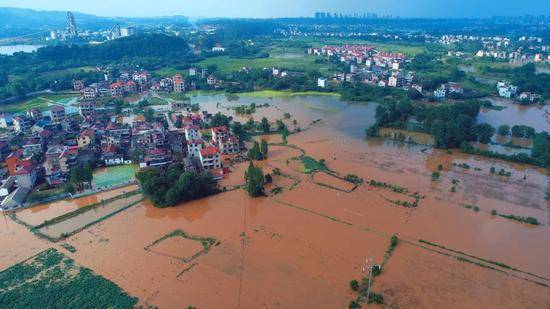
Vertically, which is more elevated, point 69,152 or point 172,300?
point 69,152

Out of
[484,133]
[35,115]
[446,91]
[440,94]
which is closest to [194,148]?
[35,115]

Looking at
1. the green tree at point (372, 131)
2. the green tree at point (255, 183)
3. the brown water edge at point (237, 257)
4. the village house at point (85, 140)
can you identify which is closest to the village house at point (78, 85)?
the village house at point (85, 140)

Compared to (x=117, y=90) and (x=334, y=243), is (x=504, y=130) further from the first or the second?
(x=117, y=90)

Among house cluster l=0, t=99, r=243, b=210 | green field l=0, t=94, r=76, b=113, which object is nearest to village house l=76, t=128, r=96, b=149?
house cluster l=0, t=99, r=243, b=210

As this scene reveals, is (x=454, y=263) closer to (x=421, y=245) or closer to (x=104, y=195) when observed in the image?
(x=421, y=245)

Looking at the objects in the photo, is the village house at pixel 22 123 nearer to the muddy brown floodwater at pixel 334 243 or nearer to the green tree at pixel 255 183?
the muddy brown floodwater at pixel 334 243

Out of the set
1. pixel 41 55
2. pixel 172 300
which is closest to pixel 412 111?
pixel 172 300
